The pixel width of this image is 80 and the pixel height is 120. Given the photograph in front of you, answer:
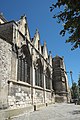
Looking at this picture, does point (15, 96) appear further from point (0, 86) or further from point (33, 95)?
point (33, 95)

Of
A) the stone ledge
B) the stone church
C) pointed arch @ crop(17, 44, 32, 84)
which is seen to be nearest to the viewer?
the stone ledge

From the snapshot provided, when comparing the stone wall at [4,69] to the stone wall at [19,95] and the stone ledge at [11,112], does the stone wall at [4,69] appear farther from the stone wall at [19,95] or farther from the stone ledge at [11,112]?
the stone wall at [19,95]

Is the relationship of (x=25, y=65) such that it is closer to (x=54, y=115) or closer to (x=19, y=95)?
(x=19, y=95)

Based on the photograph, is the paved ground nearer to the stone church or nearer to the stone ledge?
the stone ledge

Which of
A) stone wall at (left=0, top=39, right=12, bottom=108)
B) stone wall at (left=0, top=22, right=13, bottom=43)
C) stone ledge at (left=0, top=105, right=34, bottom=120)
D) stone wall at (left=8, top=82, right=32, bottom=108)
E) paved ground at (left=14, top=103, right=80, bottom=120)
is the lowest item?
paved ground at (left=14, top=103, right=80, bottom=120)

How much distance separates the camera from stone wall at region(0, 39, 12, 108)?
9662 millimetres

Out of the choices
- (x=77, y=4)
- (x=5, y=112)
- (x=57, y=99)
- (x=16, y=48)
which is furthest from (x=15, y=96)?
(x=57, y=99)

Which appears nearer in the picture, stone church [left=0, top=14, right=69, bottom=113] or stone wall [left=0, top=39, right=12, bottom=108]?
stone wall [left=0, top=39, right=12, bottom=108]

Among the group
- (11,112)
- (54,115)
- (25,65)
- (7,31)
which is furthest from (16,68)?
(54,115)

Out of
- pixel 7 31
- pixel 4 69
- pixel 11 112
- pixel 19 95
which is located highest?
pixel 7 31

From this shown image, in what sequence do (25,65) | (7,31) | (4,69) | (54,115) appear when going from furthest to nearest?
(25,65) → (7,31) → (54,115) → (4,69)

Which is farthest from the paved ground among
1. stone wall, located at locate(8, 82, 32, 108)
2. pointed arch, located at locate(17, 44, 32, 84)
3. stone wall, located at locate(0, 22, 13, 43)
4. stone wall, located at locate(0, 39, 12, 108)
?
stone wall, located at locate(0, 22, 13, 43)

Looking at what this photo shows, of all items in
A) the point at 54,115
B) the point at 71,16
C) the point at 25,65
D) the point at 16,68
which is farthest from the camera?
the point at 25,65

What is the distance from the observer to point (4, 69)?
33.7ft
